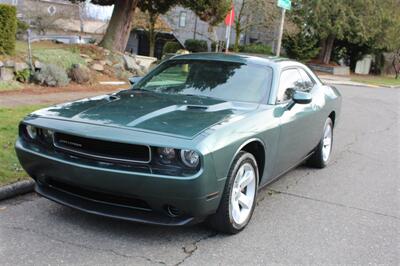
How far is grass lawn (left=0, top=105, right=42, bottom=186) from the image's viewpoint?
5.12m

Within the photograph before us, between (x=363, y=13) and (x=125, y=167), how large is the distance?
3241cm

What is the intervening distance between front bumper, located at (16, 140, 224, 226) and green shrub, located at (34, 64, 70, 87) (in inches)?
311

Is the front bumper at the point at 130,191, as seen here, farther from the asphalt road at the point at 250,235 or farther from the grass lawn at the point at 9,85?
the grass lawn at the point at 9,85

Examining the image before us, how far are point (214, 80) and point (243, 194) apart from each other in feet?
4.61

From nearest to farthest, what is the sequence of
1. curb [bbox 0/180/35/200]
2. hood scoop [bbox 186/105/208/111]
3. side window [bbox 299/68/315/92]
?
hood scoop [bbox 186/105/208/111], curb [bbox 0/180/35/200], side window [bbox 299/68/315/92]

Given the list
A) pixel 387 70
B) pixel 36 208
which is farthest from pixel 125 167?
pixel 387 70

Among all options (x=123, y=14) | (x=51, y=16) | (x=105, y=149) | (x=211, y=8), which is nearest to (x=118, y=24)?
(x=123, y=14)

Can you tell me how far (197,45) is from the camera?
39969 millimetres

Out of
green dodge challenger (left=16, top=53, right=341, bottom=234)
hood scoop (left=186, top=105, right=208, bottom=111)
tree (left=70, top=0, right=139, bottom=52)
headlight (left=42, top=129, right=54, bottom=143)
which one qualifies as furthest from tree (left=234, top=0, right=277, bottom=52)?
headlight (left=42, top=129, right=54, bottom=143)

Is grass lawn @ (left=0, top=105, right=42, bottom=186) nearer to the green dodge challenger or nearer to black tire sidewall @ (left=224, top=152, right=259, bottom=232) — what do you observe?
the green dodge challenger

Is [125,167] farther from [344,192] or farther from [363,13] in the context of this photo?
[363,13]

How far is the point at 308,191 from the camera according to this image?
19.2 ft

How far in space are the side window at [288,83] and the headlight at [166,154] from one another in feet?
5.91

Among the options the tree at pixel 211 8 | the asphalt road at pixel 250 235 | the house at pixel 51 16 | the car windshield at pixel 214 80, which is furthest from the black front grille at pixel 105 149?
the house at pixel 51 16
